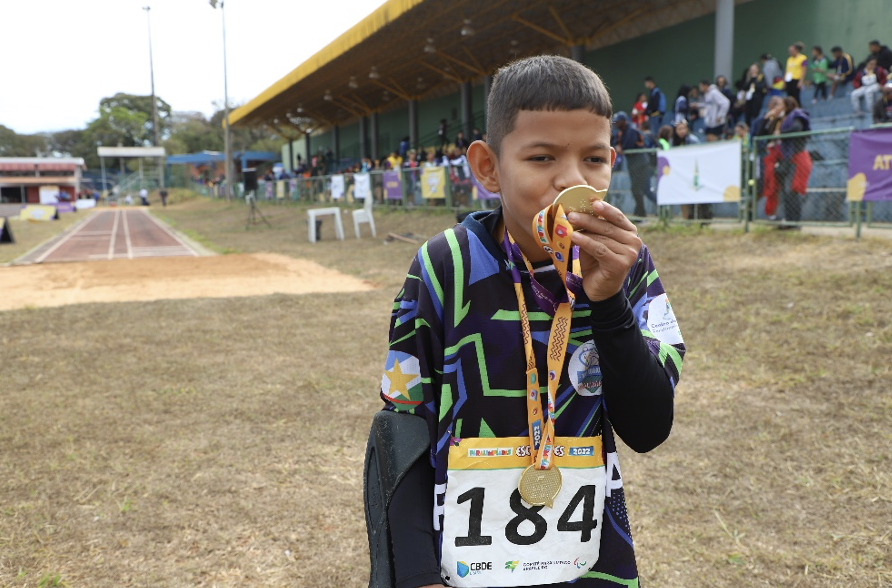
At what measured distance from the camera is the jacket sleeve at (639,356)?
121cm

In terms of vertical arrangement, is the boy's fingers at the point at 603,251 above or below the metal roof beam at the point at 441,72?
below

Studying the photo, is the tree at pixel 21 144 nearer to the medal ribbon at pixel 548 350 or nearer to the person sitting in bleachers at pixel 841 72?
the person sitting in bleachers at pixel 841 72

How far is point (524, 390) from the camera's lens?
53.2 inches

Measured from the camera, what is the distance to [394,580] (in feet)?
4.37

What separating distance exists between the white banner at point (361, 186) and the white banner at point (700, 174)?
42.0ft

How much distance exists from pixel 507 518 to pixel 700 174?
990 centimetres

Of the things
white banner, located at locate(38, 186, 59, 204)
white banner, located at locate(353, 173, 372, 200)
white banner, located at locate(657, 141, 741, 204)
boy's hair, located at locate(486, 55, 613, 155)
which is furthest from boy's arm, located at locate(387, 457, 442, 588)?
white banner, located at locate(38, 186, 59, 204)

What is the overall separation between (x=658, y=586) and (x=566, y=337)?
1.84 metres

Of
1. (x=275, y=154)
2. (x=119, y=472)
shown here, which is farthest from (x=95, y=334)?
(x=275, y=154)

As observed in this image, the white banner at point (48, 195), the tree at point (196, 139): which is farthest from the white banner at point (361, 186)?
the tree at point (196, 139)

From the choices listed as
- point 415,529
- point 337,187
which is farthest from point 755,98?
point 337,187

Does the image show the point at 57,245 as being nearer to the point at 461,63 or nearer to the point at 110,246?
the point at 110,246

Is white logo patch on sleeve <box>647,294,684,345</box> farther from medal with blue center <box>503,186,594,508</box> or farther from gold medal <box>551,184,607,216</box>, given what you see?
gold medal <box>551,184,607,216</box>

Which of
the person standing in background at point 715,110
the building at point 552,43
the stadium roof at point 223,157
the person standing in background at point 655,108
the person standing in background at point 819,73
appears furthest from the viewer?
the stadium roof at point 223,157
